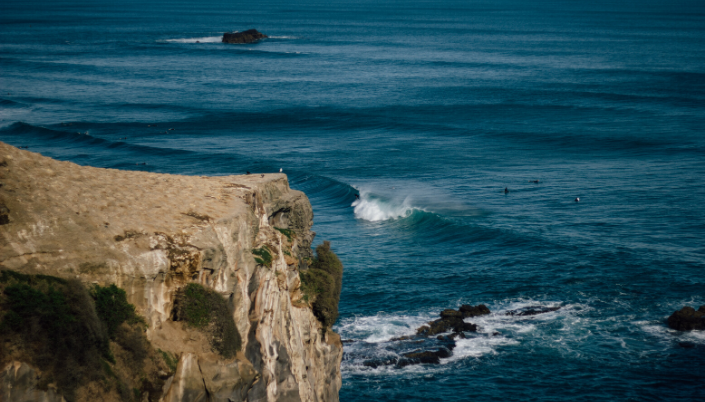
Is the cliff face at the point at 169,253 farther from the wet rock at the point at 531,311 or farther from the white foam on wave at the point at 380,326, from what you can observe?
the wet rock at the point at 531,311

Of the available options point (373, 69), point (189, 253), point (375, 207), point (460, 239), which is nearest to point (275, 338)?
point (189, 253)

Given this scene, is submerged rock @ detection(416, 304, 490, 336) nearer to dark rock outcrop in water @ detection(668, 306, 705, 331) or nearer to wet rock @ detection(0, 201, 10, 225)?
dark rock outcrop in water @ detection(668, 306, 705, 331)

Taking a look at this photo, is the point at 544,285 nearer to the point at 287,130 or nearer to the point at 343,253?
the point at 343,253

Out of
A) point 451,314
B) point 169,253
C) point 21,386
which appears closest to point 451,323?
point 451,314

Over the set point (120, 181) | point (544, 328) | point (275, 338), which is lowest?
point (544, 328)

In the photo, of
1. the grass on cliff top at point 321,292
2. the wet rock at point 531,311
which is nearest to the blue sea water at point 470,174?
the wet rock at point 531,311

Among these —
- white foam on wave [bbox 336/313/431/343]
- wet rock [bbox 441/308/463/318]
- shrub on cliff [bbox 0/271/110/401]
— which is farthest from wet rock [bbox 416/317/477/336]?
shrub on cliff [bbox 0/271/110/401]

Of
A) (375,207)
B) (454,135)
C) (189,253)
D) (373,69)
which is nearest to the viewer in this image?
(189,253)
